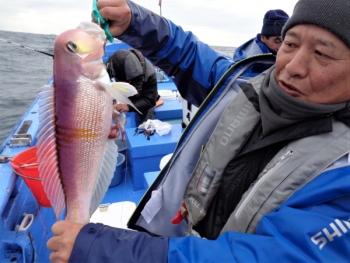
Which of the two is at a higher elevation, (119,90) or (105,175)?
(119,90)

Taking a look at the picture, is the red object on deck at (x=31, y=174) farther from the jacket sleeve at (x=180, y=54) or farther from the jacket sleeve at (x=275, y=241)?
the jacket sleeve at (x=275, y=241)

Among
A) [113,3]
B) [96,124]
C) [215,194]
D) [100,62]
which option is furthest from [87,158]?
[113,3]

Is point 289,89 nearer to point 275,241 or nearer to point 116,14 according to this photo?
point 275,241

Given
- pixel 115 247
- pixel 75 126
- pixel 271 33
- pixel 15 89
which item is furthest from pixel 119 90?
pixel 15 89

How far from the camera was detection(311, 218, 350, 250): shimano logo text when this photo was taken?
896 mm

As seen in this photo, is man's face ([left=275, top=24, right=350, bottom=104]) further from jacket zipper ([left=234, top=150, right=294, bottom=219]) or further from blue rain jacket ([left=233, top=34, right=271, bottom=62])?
blue rain jacket ([left=233, top=34, right=271, bottom=62])

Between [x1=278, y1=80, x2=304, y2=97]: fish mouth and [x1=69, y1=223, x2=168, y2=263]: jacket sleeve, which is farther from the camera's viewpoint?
[x1=278, y1=80, x2=304, y2=97]: fish mouth

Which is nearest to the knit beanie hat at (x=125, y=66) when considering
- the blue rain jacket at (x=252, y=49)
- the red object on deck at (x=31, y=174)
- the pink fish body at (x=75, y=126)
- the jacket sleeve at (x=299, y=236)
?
the blue rain jacket at (x=252, y=49)

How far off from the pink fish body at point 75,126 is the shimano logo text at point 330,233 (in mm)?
1006

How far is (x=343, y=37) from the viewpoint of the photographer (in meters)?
1.11

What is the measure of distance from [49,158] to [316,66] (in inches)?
52.1

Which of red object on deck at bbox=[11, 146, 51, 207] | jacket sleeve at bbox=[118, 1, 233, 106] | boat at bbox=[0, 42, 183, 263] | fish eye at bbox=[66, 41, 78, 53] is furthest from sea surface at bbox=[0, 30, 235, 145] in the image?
fish eye at bbox=[66, 41, 78, 53]

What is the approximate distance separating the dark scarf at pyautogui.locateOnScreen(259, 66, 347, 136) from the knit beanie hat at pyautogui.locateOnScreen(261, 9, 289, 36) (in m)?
2.85

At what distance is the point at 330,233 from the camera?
90 centimetres
